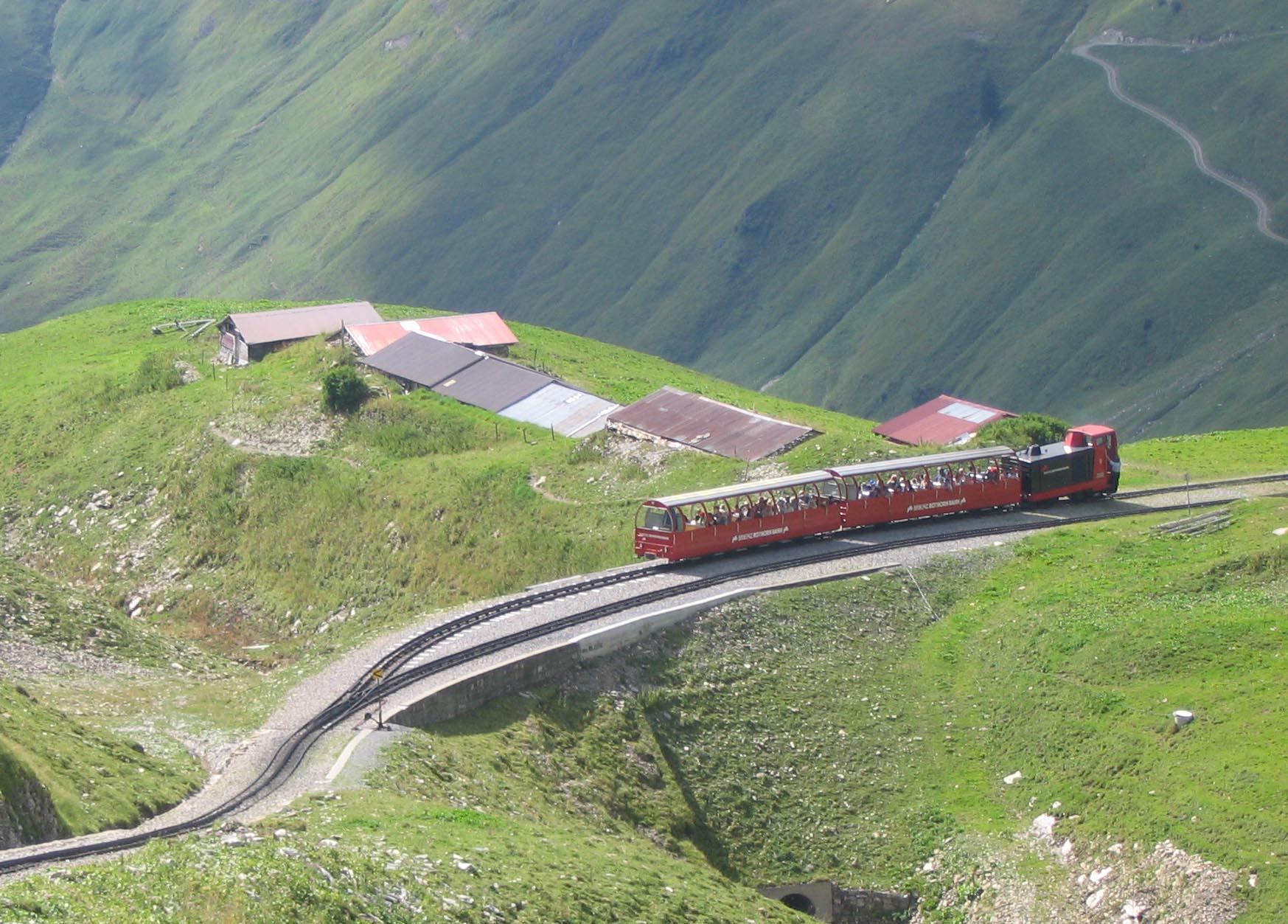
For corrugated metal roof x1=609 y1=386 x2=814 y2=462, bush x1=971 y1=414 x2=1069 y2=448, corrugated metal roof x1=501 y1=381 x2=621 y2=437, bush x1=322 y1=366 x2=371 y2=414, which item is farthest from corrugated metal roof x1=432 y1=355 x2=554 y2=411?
bush x1=971 y1=414 x2=1069 y2=448

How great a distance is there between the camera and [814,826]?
41469 millimetres

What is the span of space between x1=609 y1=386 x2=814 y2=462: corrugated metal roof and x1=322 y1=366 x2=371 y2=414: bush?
14.6m

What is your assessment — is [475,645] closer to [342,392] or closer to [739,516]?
[739,516]

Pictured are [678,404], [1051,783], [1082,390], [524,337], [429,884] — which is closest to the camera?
[429,884]

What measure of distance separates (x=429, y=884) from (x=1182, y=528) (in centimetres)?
3651

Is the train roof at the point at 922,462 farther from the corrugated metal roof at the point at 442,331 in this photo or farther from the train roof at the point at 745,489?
the corrugated metal roof at the point at 442,331

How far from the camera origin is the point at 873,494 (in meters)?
57.3

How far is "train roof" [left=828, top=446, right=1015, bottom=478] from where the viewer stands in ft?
188

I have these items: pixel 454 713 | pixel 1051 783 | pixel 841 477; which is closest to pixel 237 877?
pixel 454 713

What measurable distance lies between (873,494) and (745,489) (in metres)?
5.73

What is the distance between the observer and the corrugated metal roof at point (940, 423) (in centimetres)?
8738

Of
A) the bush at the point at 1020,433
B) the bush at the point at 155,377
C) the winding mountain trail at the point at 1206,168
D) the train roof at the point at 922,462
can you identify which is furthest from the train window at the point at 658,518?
the winding mountain trail at the point at 1206,168

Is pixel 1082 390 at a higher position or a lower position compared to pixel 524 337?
higher

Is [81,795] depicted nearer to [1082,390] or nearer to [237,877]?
[237,877]
